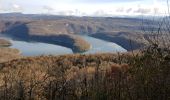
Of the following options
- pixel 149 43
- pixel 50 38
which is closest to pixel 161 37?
pixel 149 43

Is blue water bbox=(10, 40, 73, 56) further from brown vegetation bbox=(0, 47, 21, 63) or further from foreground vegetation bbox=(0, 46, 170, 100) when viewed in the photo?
foreground vegetation bbox=(0, 46, 170, 100)

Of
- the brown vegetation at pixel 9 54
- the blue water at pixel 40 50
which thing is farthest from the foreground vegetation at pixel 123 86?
the brown vegetation at pixel 9 54

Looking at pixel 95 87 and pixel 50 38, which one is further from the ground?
pixel 95 87

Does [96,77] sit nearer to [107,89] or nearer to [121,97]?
[107,89]

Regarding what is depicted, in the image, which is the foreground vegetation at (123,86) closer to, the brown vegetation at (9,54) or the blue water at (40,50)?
the blue water at (40,50)

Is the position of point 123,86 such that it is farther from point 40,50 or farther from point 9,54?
point 40,50

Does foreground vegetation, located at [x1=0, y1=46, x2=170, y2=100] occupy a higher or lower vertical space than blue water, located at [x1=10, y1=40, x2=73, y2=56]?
higher

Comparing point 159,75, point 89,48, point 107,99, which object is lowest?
point 89,48

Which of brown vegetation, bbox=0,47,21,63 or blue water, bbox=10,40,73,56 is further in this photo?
blue water, bbox=10,40,73,56

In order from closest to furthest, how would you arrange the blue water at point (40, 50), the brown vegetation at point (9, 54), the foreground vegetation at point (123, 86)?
the foreground vegetation at point (123, 86), the brown vegetation at point (9, 54), the blue water at point (40, 50)

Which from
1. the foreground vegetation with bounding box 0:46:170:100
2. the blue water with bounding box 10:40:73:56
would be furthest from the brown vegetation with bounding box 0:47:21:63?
the foreground vegetation with bounding box 0:46:170:100

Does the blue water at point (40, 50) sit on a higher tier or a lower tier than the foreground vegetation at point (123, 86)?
lower
